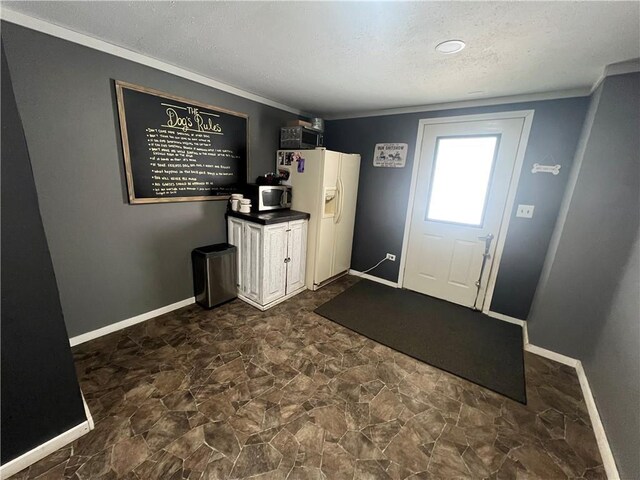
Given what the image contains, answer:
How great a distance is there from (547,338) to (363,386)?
5.80 feet

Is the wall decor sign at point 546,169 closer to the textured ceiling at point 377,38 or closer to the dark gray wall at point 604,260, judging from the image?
the dark gray wall at point 604,260

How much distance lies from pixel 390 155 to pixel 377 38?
1886 mm

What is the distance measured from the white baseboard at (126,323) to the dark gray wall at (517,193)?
2.40 metres

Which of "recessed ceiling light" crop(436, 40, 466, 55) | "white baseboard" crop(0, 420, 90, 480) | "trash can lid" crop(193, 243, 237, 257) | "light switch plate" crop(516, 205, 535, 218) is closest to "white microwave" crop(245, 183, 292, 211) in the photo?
"trash can lid" crop(193, 243, 237, 257)

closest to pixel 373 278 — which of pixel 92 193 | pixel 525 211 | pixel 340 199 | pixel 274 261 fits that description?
pixel 340 199

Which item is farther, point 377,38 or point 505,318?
point 505,318

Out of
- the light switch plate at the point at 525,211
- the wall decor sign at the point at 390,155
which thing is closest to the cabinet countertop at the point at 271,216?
the wall decor sign at the point at 390,155

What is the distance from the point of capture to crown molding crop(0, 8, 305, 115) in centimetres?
158

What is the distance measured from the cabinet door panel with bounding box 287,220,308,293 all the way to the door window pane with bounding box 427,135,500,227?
166 centimetres

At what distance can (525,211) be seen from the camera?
2.62 metres

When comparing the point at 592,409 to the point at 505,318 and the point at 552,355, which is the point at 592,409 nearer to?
the point at 552,355

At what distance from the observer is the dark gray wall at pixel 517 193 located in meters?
2.43

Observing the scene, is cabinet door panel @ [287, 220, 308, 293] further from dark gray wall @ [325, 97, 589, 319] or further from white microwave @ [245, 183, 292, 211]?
dark gray wall @ [325, 97, 589, 319]

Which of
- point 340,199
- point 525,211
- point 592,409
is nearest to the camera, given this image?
point 592,409
